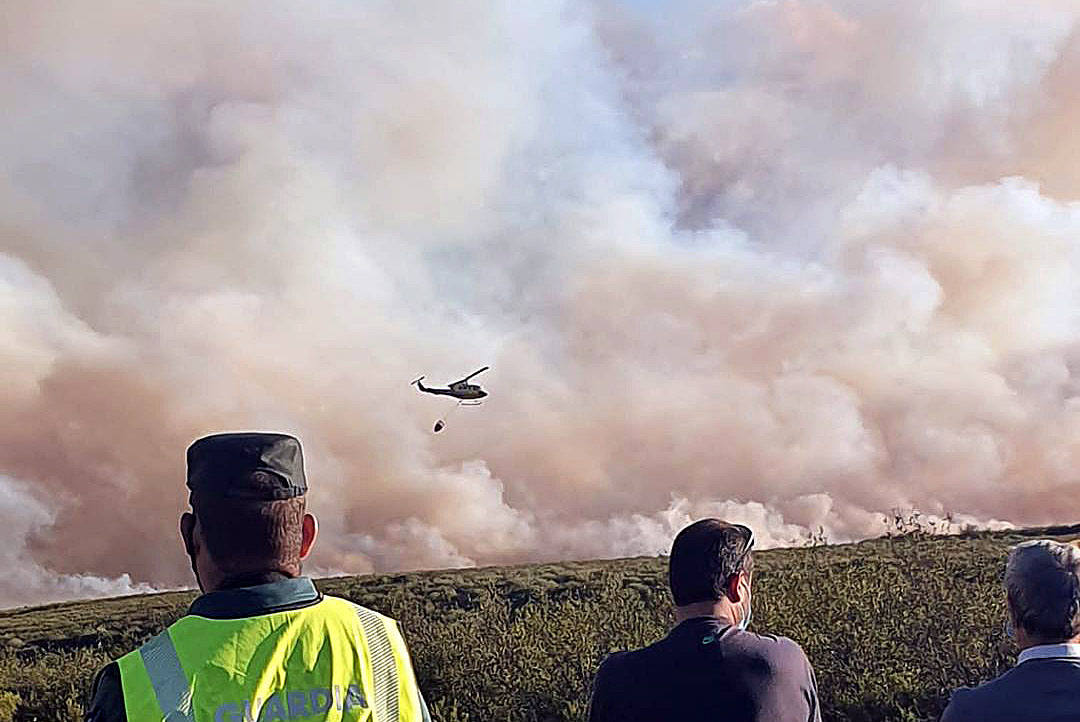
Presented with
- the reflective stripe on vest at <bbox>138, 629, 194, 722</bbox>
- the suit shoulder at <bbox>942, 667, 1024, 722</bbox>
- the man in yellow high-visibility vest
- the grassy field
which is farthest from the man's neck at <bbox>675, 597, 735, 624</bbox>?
the grassy field

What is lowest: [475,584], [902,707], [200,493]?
[902,707]

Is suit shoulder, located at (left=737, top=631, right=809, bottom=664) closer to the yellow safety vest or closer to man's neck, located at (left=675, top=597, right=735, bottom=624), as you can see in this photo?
man's neck, located at (left=675, top=597, right=735, bottom=624)

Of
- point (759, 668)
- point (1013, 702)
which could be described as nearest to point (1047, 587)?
point (1013, 702)

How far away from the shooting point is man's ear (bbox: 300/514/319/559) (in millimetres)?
3584

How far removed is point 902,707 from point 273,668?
9.64 meters

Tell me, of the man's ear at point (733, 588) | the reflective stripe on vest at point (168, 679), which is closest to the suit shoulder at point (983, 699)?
the man's ear at point (733, 588)

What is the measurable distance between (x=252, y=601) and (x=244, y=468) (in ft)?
1.13

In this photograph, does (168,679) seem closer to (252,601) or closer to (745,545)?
(252,601)

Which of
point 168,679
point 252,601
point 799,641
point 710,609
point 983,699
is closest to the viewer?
point 168,679

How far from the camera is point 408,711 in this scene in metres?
3.43

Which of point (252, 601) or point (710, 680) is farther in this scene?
point (710, 680)

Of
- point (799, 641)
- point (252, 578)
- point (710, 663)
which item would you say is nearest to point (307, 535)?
point (252, 578)

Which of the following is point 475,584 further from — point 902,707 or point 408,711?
point 408,711

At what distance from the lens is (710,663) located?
186 inches
